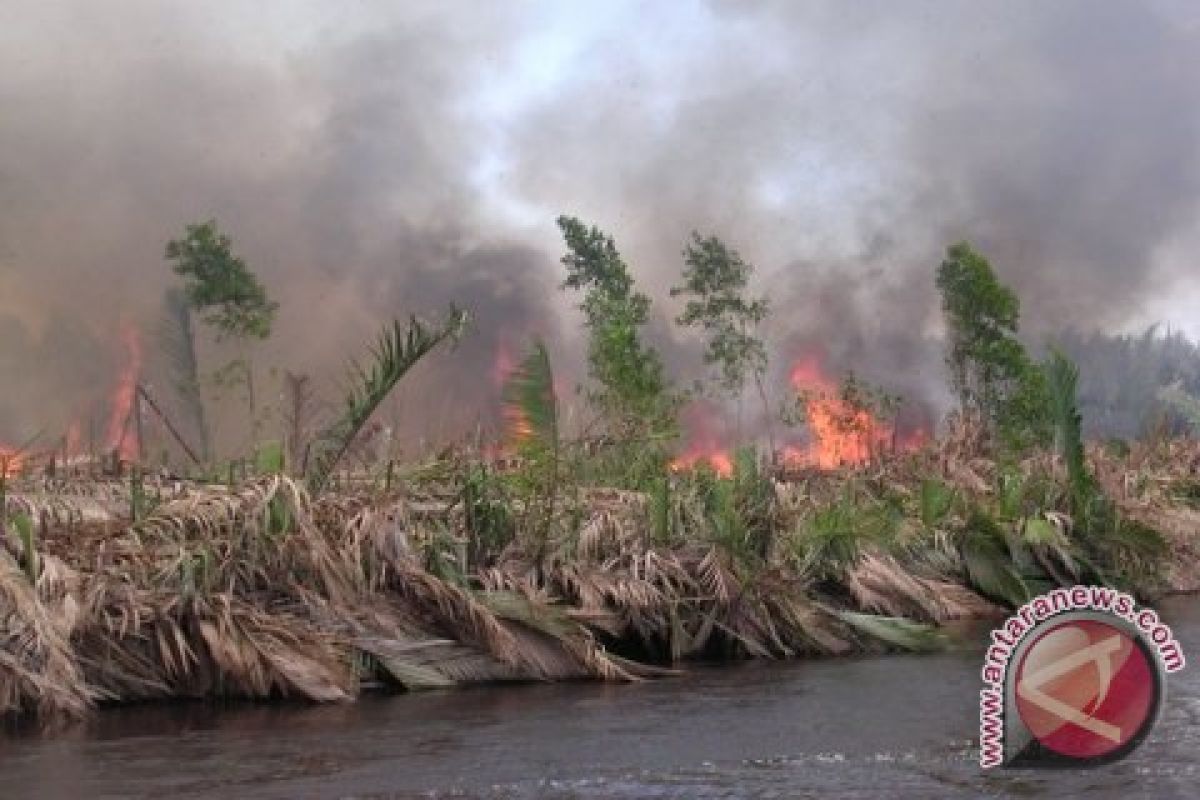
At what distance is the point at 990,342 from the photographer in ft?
130

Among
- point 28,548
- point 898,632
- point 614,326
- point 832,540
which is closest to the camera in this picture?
point 28,548

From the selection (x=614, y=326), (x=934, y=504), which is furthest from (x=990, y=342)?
(x=934, y=504)

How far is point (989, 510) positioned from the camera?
15195 mm

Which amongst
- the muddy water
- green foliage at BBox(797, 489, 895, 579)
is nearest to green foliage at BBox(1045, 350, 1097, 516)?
green foliage at BBox(797, 489, 895, 579)

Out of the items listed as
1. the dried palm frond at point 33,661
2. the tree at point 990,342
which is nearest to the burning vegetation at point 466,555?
the dried palm frond at point 33,661

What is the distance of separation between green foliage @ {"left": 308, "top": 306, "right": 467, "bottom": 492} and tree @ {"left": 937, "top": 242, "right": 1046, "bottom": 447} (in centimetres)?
3011

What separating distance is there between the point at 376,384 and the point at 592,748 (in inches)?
167

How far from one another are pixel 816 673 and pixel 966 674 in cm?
103

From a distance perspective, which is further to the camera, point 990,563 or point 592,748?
point 990,563

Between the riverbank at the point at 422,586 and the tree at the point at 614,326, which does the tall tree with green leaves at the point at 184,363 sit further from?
the tree at the point at 614,326

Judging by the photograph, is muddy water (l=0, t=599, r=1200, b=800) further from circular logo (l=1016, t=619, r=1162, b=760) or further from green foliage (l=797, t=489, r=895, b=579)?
green foliage (l=797, t=489, r=895, b=579)

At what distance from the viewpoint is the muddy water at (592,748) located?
19.9ft

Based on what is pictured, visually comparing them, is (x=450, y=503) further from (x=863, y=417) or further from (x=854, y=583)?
(x=863, y=417)

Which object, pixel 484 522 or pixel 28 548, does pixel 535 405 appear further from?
pixel 28 548
